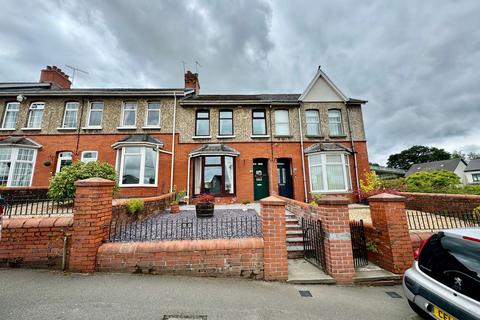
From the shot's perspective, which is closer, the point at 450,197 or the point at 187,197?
the point at 450,197

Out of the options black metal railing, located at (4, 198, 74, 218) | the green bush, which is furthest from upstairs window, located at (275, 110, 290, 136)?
black metal railing, located at (4, 198, 74, 218)

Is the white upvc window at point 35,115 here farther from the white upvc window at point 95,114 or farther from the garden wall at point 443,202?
the garden wall at point 443,202

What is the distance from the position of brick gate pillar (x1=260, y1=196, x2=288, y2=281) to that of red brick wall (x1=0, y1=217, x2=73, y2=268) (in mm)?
4164

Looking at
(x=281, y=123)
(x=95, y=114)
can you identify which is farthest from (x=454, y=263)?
(x=95, y=114)

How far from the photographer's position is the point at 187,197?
41.8 feet

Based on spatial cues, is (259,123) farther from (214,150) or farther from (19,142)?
(19,142)

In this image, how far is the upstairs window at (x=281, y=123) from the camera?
560 inches

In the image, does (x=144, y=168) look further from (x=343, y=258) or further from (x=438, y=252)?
(x=438, y=252)

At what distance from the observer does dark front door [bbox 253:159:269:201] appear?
1344 cm

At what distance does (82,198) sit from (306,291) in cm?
491

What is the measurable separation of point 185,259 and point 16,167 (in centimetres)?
1493

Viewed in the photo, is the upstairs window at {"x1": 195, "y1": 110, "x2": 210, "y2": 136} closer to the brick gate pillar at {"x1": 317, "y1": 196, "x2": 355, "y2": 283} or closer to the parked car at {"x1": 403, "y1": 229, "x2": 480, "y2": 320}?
the brick gate pillar at {"x1": 317, "y1": 196, "x2": 355, "y2": 283}

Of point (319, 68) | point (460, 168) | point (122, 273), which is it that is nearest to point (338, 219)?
point (122, 273)

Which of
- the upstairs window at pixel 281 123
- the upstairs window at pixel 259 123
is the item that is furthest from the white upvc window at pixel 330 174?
the upstairs window at pixel 259 123
